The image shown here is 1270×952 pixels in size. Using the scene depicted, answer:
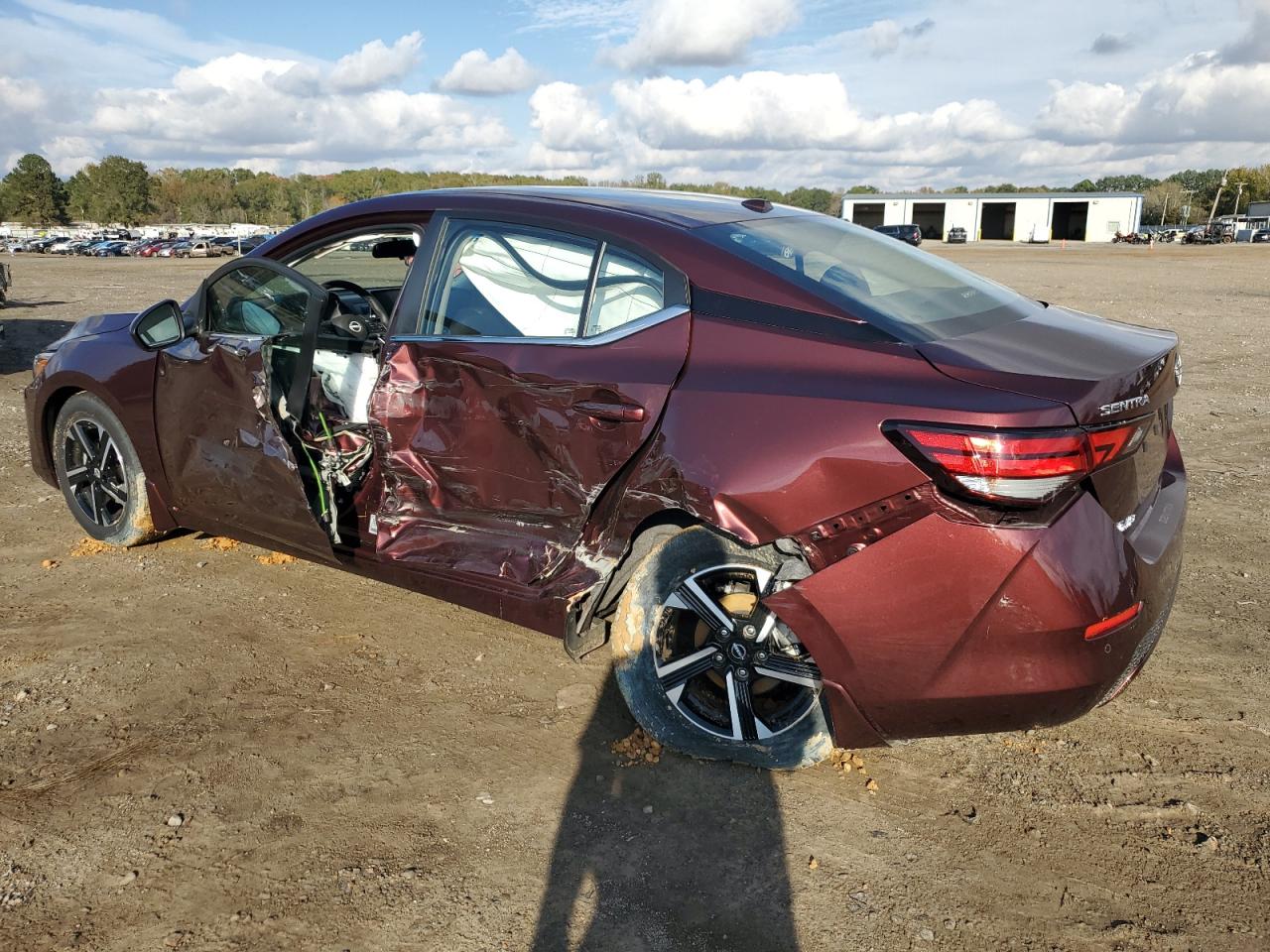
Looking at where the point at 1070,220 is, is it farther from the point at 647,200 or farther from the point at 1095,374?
the point at 1095,374

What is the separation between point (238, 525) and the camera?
4.27 metres

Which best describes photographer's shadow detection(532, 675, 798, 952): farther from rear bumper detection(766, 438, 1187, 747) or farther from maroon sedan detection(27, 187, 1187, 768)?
rear bumper detection(766, 438, 1187, 747)

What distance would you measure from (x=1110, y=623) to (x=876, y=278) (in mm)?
1316

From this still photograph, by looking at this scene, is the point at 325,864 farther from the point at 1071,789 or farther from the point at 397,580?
the point at 1071,789

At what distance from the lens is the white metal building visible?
86.6 meters

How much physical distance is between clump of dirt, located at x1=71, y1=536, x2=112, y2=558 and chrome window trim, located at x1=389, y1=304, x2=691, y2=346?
263cm

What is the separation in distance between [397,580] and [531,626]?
0.69 metres

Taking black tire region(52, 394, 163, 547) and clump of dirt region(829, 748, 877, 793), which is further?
black tire region(52, 394, 163, 547)

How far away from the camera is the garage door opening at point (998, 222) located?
303 ft

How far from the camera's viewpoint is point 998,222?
94.9 metres

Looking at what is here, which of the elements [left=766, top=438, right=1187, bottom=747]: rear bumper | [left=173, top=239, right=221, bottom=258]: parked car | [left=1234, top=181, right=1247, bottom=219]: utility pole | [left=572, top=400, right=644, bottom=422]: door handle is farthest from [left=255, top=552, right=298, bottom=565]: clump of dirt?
[left=1234, top=181, right=1247, bottom=219]: utility pole

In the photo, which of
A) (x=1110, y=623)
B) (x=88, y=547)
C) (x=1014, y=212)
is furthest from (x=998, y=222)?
(x=1110, y=623)

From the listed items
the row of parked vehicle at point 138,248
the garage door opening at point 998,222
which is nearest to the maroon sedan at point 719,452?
the row of parked vehicle at point 138,248

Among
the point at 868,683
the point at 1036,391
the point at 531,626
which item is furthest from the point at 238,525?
the point at 1036,391
